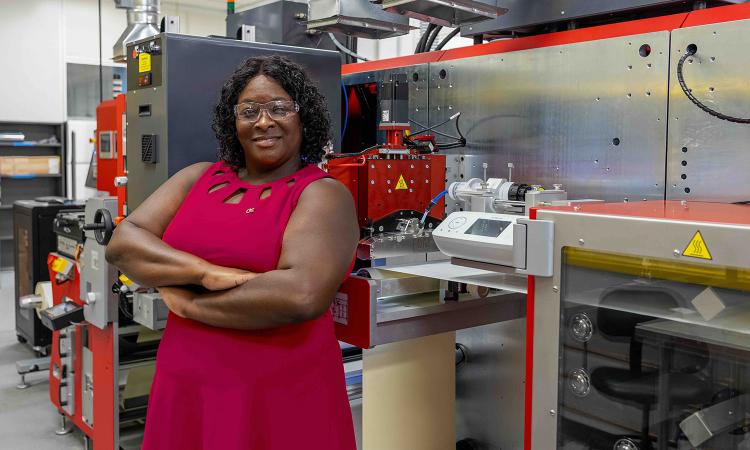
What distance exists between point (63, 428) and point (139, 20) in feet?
7.56

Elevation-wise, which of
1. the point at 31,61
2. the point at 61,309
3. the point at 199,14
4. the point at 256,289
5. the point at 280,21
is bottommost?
the point at 61,309

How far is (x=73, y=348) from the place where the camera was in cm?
325

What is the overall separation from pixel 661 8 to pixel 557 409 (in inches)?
50.0

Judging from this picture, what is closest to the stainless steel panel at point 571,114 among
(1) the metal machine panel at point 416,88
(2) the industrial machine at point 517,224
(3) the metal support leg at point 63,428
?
(2) the industrial machine at point 517,224

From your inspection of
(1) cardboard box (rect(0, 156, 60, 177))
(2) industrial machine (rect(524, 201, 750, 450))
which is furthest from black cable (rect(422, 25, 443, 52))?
(1) cardboard box (rect(0, 156, 60, 177))

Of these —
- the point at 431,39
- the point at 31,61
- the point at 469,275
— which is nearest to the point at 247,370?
the point at 469,275

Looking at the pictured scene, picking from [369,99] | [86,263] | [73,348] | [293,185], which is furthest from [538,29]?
[73,348]

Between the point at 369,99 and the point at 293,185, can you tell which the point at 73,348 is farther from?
the point at 293,185

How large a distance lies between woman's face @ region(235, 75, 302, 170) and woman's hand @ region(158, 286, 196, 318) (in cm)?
37

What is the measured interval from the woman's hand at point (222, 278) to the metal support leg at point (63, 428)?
240 centimetres

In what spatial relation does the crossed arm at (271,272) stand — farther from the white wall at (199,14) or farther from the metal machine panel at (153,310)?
the white wall at (199,14)

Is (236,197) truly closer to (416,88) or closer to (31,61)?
(416,88)

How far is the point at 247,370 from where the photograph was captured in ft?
5.19

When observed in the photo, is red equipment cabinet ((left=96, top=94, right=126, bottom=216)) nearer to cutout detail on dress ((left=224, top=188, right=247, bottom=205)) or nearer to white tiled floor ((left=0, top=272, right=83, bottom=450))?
white tiled floor ((left=0, top=272, right=83, bottom=450))
